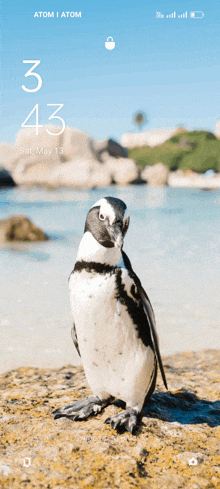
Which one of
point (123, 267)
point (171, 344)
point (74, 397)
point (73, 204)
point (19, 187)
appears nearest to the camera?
point (123, 267)

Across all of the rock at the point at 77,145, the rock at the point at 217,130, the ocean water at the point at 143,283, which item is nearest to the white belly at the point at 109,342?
the ocean water at the point at 143,283

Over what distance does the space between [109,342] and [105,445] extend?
42 centimetres

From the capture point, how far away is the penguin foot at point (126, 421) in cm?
204

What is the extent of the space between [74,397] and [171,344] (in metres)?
2.52

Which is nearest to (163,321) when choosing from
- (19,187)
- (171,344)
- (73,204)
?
(171,344)

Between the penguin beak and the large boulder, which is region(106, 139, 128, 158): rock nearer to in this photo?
the large boulder

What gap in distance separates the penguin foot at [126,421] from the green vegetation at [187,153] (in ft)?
138

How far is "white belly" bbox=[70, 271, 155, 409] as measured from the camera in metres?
2.02

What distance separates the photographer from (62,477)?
1749 millimetres

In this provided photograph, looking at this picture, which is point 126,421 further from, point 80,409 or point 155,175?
point 155,175

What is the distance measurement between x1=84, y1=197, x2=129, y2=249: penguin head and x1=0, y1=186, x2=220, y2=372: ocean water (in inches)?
104

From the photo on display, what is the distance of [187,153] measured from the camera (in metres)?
46.3

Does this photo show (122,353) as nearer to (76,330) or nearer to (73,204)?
(76,330)

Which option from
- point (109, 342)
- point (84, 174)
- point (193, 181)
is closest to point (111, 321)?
point (109, 342)
